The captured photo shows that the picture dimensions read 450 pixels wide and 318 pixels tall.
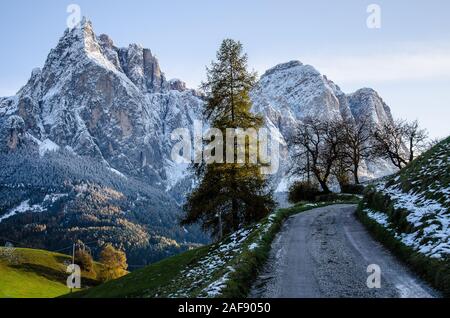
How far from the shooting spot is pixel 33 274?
392ft

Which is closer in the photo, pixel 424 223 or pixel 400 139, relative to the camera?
pixel 424 223

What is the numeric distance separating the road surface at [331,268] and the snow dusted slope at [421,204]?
4.03ft

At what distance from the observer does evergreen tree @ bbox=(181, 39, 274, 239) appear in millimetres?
31969

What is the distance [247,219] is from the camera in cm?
3350

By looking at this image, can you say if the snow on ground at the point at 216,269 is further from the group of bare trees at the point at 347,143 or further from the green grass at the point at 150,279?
the group of bare trees at the point at 347,143

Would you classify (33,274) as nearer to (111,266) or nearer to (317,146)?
(111,266)

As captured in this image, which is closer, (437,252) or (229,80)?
(437,252)

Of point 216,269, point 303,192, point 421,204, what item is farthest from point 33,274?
point 421,204

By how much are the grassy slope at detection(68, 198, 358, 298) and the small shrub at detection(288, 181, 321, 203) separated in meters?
23.1

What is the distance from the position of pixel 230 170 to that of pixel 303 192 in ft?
93.8
